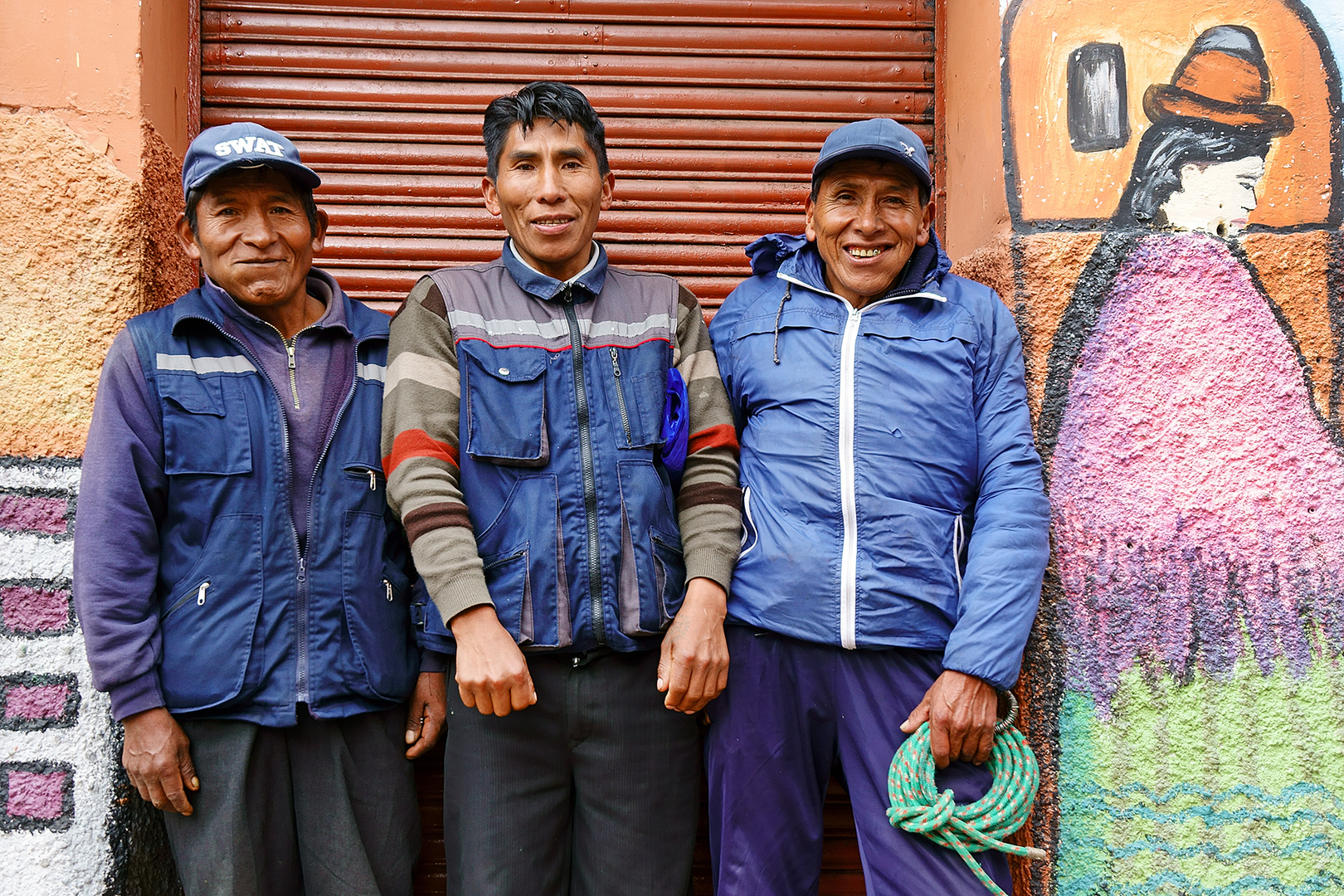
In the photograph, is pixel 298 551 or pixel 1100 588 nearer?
pixel 298 551

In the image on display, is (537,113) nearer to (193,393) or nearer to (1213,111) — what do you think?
(193,393)

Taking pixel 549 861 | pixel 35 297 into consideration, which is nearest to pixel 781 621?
pixel 549 861

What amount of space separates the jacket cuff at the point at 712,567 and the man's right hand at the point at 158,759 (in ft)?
3.94

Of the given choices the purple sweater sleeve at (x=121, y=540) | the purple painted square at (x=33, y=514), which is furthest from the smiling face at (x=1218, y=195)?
the purple painted square at (x=33, y=514)

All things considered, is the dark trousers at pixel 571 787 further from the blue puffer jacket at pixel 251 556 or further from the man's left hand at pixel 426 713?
the blue puffer jacket at pixel 251 556

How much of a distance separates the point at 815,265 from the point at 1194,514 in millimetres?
1184

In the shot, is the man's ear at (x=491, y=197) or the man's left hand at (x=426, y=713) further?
the man's ear at (x=491, y=197)

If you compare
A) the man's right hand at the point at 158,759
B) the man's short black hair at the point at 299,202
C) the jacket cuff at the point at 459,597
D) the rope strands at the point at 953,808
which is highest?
the man's short black hair at the point at 299,202

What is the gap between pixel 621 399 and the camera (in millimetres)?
2131

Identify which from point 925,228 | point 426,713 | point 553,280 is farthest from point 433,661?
point 925,228

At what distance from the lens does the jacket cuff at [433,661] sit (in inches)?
85.8

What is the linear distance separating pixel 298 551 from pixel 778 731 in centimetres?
121

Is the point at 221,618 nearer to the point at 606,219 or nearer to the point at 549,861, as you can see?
the point at 549,861

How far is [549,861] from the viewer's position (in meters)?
2.09
